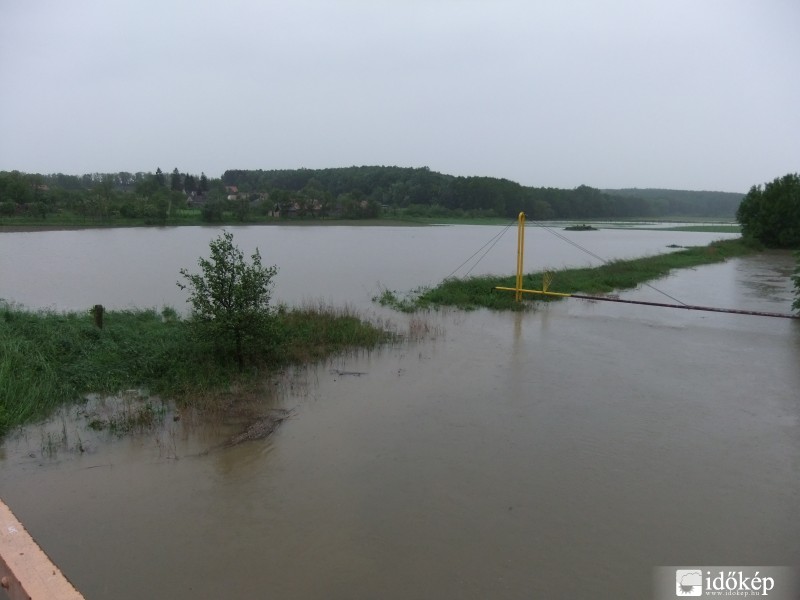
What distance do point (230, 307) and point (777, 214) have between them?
35.4m

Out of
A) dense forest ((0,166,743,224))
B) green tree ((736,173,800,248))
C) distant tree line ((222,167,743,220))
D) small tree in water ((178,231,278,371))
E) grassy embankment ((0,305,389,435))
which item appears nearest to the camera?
grassy embankment ((0,305,389,435))

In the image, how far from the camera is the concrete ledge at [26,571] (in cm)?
169

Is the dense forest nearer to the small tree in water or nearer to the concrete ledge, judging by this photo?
the small tree in water

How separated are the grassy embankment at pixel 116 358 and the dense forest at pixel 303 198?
35385 mm

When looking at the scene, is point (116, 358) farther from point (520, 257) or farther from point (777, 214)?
point (777, 214)

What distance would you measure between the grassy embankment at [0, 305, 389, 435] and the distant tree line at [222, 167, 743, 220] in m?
48.6

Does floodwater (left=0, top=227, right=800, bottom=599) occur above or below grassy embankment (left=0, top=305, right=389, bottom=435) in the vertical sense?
below

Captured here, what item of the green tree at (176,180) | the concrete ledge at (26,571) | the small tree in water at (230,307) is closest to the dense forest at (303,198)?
the green tree at (176,180)

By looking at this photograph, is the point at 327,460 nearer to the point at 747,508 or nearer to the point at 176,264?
the point at 747,508

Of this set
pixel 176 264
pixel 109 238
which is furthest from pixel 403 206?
pixel 176 264

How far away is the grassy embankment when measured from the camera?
6270 mm

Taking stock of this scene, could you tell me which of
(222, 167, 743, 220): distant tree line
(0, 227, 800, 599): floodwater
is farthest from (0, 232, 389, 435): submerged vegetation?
(222, 167, 743, 220): distant tree line

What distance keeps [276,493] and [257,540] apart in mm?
680

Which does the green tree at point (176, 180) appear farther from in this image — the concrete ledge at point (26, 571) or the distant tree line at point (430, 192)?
the concrete ledge at point (26, 571)
